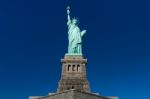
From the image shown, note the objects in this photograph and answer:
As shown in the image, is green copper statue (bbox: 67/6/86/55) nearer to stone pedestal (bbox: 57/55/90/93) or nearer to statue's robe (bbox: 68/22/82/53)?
statue's robe (bbox: 68/22/82/53)

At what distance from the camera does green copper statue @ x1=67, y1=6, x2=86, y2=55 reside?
56.6 metres

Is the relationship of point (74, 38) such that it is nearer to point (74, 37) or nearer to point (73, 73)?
point (74, 37)

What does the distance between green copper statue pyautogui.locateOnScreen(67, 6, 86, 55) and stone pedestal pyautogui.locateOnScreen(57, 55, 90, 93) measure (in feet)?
4.66

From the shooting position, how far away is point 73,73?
53.6 m

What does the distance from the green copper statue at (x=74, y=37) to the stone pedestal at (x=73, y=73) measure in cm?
142

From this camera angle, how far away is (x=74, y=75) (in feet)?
175

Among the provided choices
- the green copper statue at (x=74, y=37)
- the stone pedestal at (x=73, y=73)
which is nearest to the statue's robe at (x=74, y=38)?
the green copper statue at (x=74, y=37)

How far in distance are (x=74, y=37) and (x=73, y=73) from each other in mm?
6595

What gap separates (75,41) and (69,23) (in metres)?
3.12

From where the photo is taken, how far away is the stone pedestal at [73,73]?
5129cm

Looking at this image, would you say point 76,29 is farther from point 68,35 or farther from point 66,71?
point 66,71

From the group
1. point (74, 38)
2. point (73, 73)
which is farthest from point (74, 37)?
point (73, 73)

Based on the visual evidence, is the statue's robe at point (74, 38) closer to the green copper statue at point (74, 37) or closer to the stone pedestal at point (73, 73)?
the green copper statue at point (74, 37)

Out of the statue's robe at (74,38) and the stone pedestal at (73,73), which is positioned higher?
the statue's robe at (74,38)
